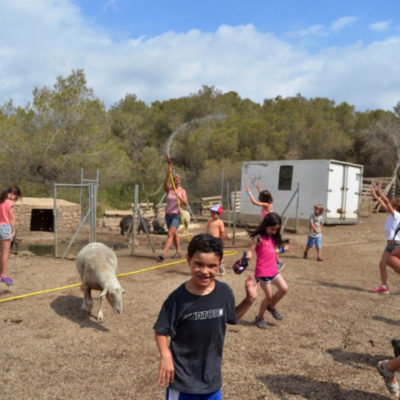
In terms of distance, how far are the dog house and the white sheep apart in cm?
1019

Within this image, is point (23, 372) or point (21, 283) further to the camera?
point (21, 283)

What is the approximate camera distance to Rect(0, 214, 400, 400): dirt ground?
12.3 feet

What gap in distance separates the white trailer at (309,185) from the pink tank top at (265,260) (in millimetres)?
11416

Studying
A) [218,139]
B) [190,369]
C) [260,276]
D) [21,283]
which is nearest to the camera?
[190,369]

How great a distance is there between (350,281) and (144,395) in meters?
5.70

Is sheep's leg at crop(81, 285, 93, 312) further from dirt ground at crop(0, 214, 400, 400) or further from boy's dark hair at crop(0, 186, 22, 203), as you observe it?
boy's dark hair at crop(0, 186, 22, 203)

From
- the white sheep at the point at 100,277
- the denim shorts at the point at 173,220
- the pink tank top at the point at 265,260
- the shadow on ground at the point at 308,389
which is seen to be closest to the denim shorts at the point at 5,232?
the white sheep at the point at 100,277

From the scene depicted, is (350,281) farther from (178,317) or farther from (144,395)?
(178,317)

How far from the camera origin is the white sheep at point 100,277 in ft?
17.6

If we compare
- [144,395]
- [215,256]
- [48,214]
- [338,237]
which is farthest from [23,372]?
[48,214]

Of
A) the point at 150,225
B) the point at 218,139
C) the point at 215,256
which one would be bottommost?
the point at 150,225

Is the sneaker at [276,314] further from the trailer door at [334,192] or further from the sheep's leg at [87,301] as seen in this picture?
the trailer door at [334,192]

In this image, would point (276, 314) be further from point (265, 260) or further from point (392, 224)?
point (392, 224)

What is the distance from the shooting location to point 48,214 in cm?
1769
